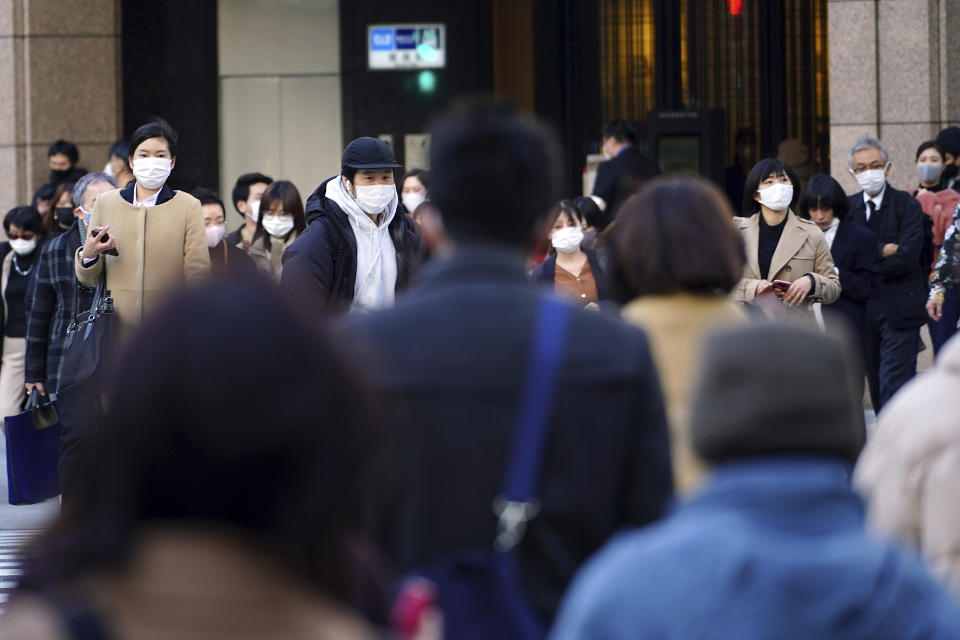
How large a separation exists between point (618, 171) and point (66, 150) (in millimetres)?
4835

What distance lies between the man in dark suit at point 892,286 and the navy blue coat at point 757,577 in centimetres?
951

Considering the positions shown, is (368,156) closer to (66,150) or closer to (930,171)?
(930,171)

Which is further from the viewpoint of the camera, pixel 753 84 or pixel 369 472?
pixel 753 84

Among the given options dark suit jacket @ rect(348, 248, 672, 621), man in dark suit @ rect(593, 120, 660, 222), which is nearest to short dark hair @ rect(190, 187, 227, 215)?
man in dark suit @ rect(593, 120, 660, 222)

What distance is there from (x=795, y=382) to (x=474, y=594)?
83 centimetres

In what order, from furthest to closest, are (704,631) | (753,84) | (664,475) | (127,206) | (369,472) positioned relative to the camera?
(753,84) < (127,206) < (664,475) < (704,631) < (369,472)

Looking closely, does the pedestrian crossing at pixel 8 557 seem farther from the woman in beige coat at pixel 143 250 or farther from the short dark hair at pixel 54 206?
the short dark hair at pixel 54 206

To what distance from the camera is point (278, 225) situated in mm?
12164

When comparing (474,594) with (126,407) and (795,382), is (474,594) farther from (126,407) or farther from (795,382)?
(126,407)

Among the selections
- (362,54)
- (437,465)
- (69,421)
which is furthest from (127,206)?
(362,54)

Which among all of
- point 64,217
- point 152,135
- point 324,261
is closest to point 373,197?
point 324,261

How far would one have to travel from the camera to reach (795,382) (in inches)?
92.3

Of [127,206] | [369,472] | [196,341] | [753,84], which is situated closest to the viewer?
[196,341]

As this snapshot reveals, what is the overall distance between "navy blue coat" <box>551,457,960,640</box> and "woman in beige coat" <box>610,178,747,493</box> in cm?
171
